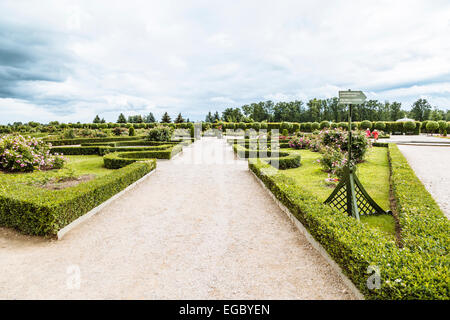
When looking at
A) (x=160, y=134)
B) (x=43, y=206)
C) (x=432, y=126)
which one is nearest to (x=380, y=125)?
(x=432, y=126)

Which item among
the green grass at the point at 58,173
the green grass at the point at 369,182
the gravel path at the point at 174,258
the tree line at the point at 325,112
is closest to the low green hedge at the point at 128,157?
the green grass at the point at 58,173

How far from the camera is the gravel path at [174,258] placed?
2.84m

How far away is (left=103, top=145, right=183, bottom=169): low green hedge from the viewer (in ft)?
33.5

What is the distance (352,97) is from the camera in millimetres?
4258

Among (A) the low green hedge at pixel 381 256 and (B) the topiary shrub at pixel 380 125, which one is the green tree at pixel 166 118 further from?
(A) the low green hedge at pixel 381 256

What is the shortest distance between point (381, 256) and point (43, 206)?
185 inches

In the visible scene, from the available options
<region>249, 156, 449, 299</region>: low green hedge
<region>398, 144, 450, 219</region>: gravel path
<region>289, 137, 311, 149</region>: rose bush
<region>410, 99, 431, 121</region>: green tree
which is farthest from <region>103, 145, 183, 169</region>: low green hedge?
<region>410, 99, 431, 121</region>: green tree

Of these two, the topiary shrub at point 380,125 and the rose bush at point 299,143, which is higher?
the topiary shrub at point 380,125

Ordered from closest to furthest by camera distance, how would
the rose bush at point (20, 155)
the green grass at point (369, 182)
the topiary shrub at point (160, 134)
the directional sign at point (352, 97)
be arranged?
the directional sign at point (352, 97) → the green grass at point (369, 182) → the rose bush at point (20, 155) → the topiary shrub at point (160, 134)

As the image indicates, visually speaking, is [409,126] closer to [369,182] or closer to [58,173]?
[369,182]

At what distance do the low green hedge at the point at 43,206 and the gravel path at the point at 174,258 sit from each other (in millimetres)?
202

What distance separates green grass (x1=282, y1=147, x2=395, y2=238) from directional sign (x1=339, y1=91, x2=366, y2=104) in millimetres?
1838

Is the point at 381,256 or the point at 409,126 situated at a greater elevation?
the point at 409,126

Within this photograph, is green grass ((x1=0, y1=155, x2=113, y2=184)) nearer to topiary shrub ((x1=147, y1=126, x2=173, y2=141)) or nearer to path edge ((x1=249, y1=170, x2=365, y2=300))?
path edge ((x1=249, y1=170, x2=365, y2=300))
